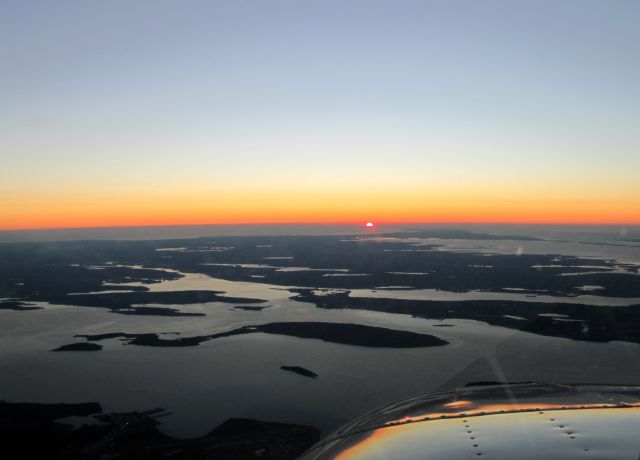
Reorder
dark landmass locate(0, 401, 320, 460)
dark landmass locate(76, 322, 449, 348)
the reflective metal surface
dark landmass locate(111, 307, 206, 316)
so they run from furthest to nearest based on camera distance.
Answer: dark landmass locate(111, 307, 206, 316)
dark landmass locate(76, 322, 449, 348)
dark landmass locate(0, 401, 320, 460)
the reflective metal surface

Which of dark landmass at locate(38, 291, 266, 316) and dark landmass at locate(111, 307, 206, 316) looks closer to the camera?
dark landmass at locate(111, 307, 206, 316)

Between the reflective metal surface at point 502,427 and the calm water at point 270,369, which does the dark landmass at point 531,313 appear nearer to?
the calm water at point 270,369

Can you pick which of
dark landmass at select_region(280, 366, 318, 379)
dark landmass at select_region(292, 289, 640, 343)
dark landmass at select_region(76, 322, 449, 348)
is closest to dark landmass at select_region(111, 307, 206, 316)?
dark landmass at select_region(76, 322, 449, 348)

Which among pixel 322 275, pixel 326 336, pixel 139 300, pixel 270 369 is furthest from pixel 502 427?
pixel 322 275

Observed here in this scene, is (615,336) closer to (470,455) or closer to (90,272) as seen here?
(470,455)

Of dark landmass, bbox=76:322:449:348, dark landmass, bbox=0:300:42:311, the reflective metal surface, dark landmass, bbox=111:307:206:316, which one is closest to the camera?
the reflective metal surface

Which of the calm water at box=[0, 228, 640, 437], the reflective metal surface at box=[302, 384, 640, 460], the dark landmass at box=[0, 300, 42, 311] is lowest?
the dark landmass at box=[0, 300, 42, 311]

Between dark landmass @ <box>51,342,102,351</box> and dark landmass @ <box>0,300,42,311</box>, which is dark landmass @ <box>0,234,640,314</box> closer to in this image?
dark landmass @ <box>0,300,42,311</box>
